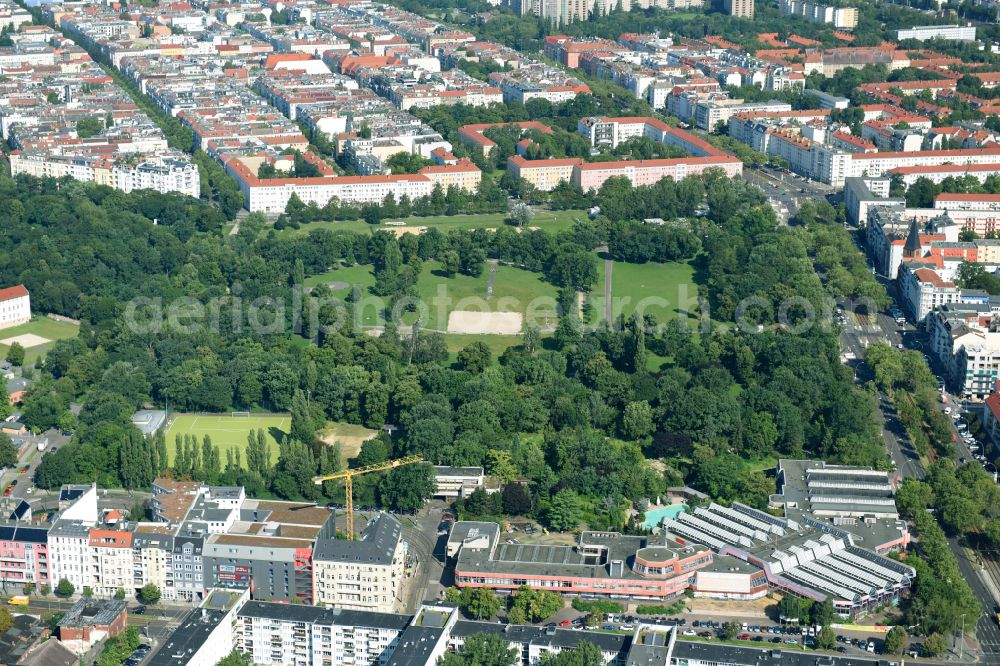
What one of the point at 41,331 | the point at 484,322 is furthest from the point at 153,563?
the point at 484,322

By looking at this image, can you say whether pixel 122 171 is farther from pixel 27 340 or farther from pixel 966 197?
pixel 966 197

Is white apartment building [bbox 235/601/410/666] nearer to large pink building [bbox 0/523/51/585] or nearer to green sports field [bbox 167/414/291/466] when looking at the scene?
large pink building [bbox 0/523/51/585]

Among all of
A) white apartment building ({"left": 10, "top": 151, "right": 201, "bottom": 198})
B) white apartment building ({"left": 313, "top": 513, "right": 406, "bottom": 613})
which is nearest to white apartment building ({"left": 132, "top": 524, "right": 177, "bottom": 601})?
white apartment building ({"left": 313, "top": 513, "right": 406, "bottom": 613})

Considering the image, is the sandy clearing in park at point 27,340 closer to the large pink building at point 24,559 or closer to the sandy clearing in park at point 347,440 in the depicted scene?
the sandy clearing in park at point 347,440

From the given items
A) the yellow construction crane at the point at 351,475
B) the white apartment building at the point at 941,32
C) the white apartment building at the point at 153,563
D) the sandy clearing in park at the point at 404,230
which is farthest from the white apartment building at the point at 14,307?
the white apartment building at the point at 941,32

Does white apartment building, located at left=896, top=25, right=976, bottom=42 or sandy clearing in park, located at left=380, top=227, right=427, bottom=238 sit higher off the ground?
white apartment building, located at left=896, top=25, right=976, bottom=42

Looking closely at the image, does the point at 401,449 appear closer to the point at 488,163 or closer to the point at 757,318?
the point at 757,318

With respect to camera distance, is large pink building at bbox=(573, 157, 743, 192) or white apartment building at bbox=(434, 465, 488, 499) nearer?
white apartment building at bbox=(434, 465, 488, 499)
